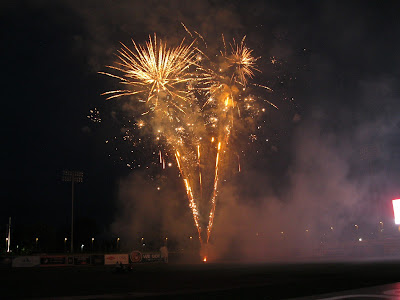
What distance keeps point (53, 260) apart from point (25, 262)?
308cm

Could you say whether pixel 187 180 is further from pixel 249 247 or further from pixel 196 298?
pixel 249 247

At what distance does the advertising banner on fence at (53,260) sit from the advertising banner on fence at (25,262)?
70 cm

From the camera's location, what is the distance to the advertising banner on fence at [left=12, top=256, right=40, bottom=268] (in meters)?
46.9

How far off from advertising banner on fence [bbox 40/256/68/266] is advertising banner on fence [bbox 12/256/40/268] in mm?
698

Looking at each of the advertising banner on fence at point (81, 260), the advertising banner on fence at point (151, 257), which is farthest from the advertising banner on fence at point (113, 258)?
the advertising banner on fence at point (151, 257)

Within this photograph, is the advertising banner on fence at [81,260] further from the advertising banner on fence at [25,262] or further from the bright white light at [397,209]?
the bright white light at [397,209]

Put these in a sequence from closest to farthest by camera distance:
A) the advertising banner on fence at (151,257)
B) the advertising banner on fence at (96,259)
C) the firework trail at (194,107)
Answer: the firework trail at (194,107) → the advertising banner on fence at (96,259) → the advertising banner on fence at (151,257)

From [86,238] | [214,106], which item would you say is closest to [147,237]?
[86,238]

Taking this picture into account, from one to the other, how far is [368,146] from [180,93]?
45336mm

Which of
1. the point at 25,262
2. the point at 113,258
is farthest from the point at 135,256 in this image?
the point at 25,262

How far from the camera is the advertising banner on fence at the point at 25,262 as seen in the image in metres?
46.9

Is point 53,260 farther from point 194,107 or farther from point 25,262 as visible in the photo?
point 194,107

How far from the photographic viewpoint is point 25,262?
47.0 metres

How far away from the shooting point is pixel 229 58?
1201 inches
